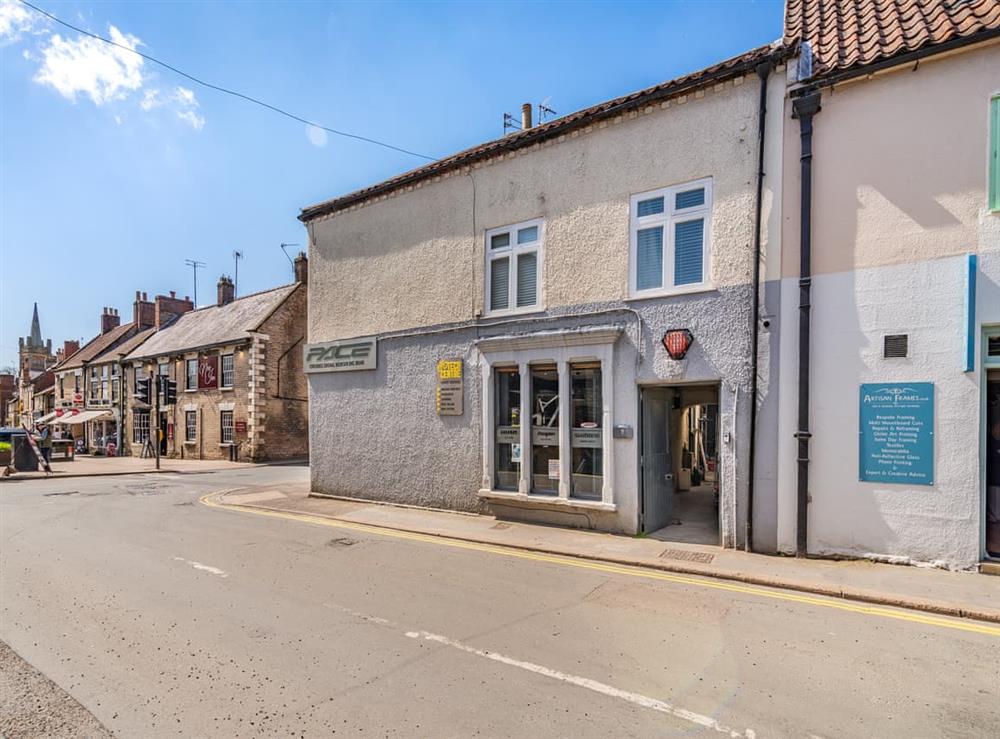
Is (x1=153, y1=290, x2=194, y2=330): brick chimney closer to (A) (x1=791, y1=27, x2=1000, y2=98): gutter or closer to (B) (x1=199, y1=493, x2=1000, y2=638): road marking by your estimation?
(B) (x1=199, y1=493, x2=1000, y2=638): road marking

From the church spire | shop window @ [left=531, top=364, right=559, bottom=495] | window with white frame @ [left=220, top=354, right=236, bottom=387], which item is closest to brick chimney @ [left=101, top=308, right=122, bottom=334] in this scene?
window with white frame @ [left=220, top=354, right=236, bottom=387]

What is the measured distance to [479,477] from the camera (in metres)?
10.9

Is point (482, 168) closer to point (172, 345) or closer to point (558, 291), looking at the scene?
point (558, 291)

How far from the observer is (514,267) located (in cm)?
1074

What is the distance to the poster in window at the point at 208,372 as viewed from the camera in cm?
2926

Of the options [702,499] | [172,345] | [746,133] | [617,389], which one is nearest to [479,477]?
[617,389]

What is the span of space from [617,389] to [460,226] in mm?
4936

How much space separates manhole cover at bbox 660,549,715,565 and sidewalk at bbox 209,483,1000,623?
→ 13 millimetres

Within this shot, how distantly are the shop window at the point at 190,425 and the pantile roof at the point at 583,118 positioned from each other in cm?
2222

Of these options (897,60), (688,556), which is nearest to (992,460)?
(688,556)

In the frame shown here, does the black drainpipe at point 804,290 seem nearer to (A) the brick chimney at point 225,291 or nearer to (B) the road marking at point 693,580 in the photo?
(B) the road marking at point 693,580

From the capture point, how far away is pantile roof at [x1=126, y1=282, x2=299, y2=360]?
95.6 feet

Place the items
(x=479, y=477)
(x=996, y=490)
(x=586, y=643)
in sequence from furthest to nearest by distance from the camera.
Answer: (x=479, y=477) → (x=996, y=490) → (x=586, y=643)

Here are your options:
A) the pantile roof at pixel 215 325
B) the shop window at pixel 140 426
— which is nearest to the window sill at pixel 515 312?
the pantile roof at pixel 215 325
